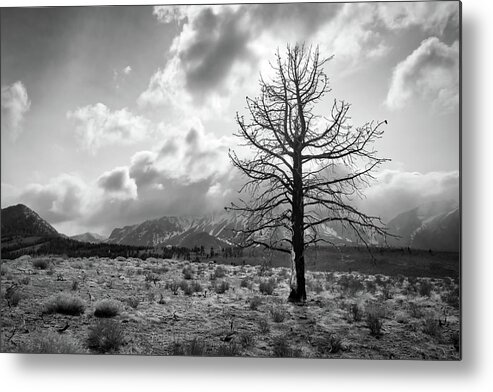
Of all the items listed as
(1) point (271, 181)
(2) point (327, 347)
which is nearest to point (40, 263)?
(1) point (271, 181)

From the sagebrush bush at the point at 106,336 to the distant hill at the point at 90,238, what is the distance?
3.07 feet

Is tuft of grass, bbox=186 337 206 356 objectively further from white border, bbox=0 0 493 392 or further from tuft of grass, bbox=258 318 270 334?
tuft of grass, bbox=258 318 270 334

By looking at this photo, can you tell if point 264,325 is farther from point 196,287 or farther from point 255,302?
point 196,287

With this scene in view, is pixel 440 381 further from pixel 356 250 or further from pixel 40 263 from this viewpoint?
pixel 40 263

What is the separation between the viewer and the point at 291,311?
5.19 m

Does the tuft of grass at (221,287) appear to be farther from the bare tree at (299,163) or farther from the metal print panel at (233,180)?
the bare tree at (299,163)

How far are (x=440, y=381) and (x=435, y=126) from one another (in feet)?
9.50

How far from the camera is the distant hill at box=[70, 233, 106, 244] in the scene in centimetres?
536

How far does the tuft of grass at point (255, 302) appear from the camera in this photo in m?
5.26

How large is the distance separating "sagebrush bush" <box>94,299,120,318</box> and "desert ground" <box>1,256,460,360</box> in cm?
1

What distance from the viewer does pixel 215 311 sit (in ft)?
17.3

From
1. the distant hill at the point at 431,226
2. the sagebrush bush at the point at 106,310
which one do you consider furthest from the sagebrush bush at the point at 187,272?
the distant hill at the point at 431,226

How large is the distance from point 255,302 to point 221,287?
1.48ft

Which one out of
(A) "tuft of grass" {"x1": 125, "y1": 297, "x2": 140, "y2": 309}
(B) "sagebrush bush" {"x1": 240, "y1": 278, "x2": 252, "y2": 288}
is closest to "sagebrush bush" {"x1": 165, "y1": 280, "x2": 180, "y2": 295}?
(A) "tuft of grass" {"x1": 125, "y1": 297, "x2": 140, "y2": 309}
